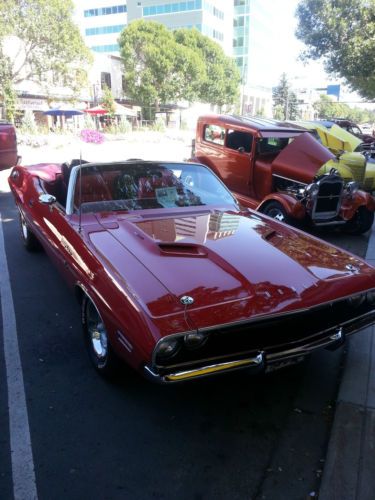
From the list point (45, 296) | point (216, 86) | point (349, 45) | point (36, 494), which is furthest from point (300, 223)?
point (216, 86)

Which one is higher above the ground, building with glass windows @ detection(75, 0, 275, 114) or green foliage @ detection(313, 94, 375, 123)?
building with glass windows @ detection(75, 0, 275, 114)

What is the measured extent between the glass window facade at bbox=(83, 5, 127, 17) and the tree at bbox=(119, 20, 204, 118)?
33.5 m

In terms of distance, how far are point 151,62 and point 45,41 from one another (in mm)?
19269

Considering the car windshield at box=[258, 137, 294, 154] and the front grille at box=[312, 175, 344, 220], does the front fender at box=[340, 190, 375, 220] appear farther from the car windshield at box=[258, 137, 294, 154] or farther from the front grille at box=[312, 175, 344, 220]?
the car windshield at box=[258, 137, 294, 154]

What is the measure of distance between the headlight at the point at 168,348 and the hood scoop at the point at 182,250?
0.77m

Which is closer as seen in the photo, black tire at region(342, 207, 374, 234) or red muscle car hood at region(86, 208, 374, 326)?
red muscle car hood at region(86, 208, 374, 326)

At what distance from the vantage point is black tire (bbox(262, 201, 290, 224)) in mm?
6706

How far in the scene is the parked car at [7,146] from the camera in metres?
9.41

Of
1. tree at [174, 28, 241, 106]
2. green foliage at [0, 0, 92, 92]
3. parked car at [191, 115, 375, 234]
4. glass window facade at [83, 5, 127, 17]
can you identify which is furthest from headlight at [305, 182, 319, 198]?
glass window facade at [83, 5, 127, 17]

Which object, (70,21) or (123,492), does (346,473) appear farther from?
(70,21)

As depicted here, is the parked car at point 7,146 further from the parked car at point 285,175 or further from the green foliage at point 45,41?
the green foliage at point 45,41

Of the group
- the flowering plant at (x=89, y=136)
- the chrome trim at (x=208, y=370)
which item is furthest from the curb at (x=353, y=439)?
the flowering plant at (x=89, y=136)

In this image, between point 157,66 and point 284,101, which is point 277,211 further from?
point 284,101

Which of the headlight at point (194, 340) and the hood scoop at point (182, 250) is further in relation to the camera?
the hood scoop at point (182, 250)
